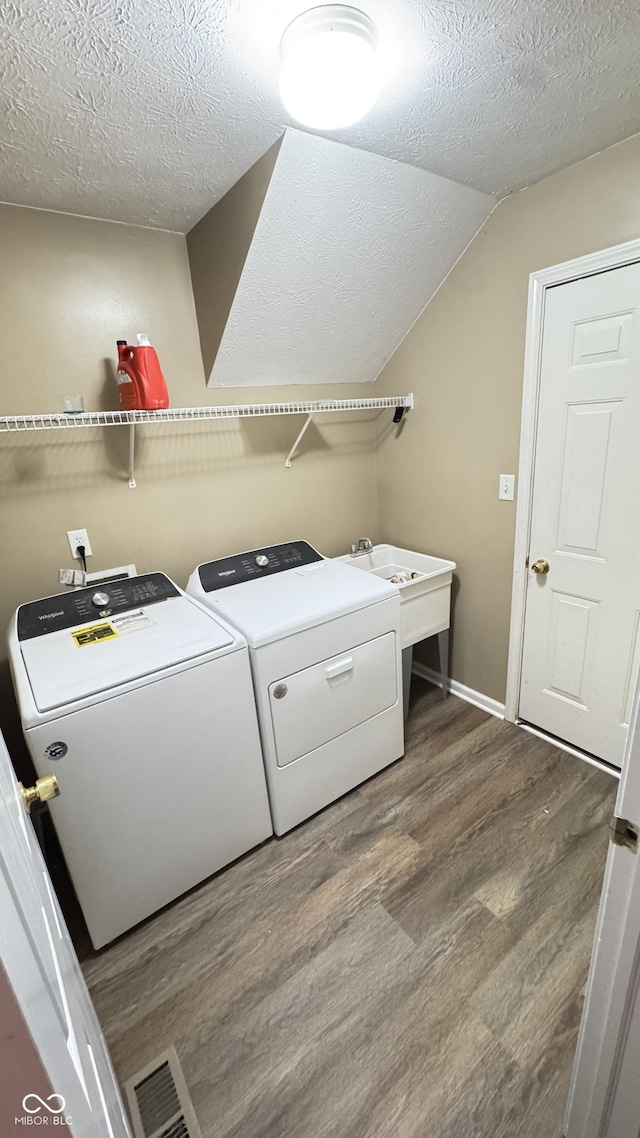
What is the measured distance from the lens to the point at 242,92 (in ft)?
3.67

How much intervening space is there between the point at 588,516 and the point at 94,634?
5.86 feet

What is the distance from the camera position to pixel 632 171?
4.67 ft

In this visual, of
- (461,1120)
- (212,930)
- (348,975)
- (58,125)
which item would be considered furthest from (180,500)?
(461,1120)

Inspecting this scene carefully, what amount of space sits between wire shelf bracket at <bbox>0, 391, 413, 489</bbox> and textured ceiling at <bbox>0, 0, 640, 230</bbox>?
663 mm

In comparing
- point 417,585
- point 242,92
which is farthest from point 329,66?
point 417,585

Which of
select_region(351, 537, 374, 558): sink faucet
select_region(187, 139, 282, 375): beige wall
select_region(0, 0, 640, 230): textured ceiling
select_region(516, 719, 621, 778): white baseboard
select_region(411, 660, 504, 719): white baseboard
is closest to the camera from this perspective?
select_region(0, 0, 640, 230): textured ceiling

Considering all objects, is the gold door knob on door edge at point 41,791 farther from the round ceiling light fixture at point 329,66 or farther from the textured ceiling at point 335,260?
the textured ceiling at point 335,260

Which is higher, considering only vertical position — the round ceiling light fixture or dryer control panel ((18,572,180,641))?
the round ceiling light fixture

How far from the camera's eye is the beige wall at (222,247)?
1.46 metres

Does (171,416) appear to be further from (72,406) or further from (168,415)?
(72,406)

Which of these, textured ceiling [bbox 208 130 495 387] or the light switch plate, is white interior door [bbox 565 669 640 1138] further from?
textured ceiling [bbox 208 130 495 387]

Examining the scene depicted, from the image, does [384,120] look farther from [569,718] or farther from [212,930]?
[212,930]

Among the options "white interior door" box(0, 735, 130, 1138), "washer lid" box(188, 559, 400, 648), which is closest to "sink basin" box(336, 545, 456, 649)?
"washer lid" box(188, 559, 400, 648)

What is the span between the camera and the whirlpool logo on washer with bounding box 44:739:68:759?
118 centimetres
